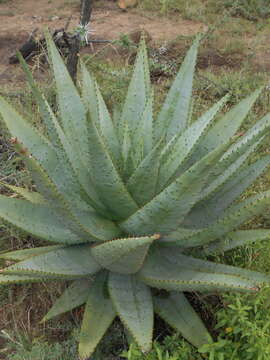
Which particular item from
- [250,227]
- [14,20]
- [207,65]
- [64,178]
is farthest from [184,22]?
[64,178]

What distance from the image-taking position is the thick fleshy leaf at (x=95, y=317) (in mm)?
1712

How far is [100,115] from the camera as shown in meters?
2.16

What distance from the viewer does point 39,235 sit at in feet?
6.16

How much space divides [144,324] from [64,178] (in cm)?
66

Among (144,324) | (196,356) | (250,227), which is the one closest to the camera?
(144,324)

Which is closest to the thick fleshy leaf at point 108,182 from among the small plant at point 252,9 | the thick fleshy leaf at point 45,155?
the thick fleshy leaf at point 45,155

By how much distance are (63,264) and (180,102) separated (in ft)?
3.09

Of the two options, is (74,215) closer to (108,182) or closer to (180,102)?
(108,182)

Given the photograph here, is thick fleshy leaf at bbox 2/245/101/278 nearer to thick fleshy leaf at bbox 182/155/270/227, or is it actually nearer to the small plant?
thick fleshy leaf at bbox 182/155/270/227

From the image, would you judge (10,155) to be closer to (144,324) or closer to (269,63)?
(144,324)

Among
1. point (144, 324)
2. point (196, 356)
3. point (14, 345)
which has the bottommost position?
point (14, 345)

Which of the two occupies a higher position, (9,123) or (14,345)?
(9,123)

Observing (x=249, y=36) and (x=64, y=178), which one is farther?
(x=249, y=36)

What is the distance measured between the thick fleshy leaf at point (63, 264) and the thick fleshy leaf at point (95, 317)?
9 cm
